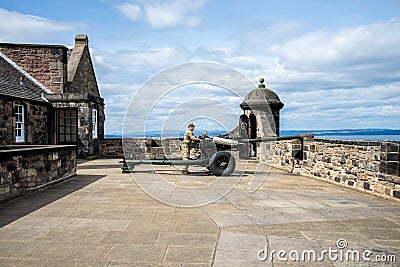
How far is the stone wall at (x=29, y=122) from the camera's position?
12703mm

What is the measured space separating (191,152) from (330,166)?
4.07 meters

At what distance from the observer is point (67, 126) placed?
54.1ft

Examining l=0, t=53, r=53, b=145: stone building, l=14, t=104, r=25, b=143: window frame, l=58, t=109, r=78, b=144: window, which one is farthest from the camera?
l=58, t=109, r=78, b=144: window

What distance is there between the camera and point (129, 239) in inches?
162

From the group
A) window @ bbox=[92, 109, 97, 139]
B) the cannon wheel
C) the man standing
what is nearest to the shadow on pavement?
the man standing

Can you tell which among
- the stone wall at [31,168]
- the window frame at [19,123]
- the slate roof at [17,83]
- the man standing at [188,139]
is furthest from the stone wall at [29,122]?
the man standing at [188,139]

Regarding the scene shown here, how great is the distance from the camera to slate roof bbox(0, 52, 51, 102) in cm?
1391

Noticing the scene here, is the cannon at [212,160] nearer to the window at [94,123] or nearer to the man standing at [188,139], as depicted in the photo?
the man standing at [188,139]

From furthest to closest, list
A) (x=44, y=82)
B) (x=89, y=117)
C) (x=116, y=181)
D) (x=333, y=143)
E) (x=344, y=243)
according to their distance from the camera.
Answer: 1. (x=44, y=82)
2. (x=89, y=117)
3. (x=333, y=143)
4. (x=116, y=181)
5. (x=344, y=243)

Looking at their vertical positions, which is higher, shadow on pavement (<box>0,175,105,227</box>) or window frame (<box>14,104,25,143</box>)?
window frame (<box>14,104,25,143</box>)

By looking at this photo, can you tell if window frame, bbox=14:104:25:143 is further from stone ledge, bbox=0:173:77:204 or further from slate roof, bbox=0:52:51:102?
stone ledge, bbox=0:173:77:204

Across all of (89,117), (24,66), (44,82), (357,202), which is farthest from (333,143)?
(24,66)

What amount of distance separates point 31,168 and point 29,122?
8.51 metres

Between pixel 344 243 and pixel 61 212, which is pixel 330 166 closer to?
pixel 344 243
